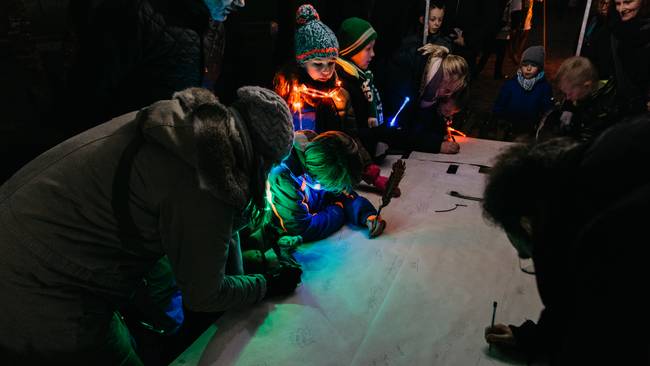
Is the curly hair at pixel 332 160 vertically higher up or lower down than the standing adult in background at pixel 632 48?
lower down

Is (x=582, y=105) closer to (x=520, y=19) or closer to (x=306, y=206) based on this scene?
(x=306, y=206)

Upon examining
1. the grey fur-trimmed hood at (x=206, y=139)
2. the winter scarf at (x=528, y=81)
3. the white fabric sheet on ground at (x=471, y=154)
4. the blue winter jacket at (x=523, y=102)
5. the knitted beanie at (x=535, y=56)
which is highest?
the grey fur-trimmed hood at (x=206, y=139)

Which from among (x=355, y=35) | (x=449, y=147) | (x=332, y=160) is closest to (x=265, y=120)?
(x=332, y=160)

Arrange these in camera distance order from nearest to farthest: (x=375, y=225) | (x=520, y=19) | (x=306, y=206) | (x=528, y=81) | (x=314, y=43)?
1. (x=306, y=206)
2. (x=375, y=225)
3. (x=314, y=43)
4. (x=528, y=81)
5. (x=520, y=19)

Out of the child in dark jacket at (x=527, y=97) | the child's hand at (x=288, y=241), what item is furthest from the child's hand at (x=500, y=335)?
the child in dark jacket at (x=527, y=97)

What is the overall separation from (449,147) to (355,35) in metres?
1.00

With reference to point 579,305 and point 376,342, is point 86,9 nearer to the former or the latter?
point 376,342

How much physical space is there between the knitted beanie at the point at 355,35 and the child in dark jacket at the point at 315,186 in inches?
42.7

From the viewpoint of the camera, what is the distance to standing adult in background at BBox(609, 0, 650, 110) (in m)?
2.92

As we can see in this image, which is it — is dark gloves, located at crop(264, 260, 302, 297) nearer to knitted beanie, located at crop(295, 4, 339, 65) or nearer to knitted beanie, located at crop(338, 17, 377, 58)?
knitted beanie, located at crop(295, 4, 339, 65)

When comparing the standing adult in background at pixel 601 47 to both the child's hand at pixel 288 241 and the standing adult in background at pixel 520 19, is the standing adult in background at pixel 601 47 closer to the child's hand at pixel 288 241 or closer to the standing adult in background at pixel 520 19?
the standing adult in background at pixel 520 19

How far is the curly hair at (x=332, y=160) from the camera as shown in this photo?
1.87 m

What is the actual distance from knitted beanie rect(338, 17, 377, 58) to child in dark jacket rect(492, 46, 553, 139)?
1241 millimetres

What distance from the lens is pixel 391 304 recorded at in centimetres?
171
